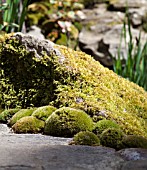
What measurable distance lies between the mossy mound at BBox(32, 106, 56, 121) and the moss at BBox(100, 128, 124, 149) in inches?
14.9

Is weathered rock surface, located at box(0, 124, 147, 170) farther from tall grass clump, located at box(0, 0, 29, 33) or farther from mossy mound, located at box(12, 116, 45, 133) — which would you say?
tall grass clump, located at box(0, 0, 29, 33)

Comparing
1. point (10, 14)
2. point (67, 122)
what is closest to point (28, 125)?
point (67, 122)

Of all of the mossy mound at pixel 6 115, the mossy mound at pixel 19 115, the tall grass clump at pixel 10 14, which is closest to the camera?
the mossy mound at pixel 19 115

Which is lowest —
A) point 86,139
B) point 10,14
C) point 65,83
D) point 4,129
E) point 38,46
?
point 4,129

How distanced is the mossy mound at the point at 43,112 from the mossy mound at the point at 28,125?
0.03 metres

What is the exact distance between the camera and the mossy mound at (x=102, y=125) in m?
1.63

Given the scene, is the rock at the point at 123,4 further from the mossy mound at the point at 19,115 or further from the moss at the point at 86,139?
the moss at the point at 86,139

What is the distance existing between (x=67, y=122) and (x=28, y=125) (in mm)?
210

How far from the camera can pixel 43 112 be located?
71.4 inches

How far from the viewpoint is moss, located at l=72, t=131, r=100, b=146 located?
1490 millimetres

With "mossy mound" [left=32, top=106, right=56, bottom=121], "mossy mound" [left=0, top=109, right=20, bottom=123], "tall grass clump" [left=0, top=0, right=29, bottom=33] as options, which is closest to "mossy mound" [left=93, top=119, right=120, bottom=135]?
"mossy mound" [left=32, top=106, right=56, bottom=121]

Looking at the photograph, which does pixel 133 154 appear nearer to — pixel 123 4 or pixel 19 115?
pixel 19 115

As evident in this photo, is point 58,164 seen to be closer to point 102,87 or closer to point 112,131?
point 112,131

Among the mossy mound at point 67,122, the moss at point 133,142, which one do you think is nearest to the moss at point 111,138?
the moss at point 133,142
